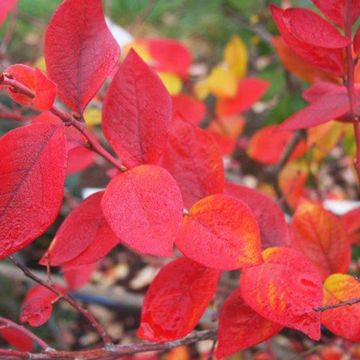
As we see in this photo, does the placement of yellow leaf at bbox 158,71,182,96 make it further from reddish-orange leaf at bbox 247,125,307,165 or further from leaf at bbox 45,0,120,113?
leaf at bbox 45,0,120,113

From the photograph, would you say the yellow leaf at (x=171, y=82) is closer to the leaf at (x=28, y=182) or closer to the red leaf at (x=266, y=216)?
the red leaf at (x=266, y=216)

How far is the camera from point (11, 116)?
33.5 inches

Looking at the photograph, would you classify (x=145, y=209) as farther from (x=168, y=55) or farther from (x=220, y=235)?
(x=168, y=55)

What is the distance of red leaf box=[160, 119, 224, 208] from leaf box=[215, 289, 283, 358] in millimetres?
105

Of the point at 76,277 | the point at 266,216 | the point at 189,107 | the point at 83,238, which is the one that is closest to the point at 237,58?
the point at 189,107

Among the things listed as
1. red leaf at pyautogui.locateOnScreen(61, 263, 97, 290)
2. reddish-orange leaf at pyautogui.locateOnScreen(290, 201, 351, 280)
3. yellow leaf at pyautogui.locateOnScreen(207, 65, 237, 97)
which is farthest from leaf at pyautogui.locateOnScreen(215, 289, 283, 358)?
yellow leaf at pyautogui.locateOnScreen(207, 65, 237, 97)

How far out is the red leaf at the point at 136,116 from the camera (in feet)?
1.67

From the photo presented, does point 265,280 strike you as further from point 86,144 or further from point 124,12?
point 124,12

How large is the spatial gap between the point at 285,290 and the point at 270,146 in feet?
2.37

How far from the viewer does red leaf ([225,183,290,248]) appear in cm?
60

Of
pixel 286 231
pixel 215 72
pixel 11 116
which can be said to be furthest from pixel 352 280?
pixel 215 72

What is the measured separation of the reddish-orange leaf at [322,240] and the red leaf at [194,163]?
0.11m

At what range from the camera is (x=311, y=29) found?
51 centimetres

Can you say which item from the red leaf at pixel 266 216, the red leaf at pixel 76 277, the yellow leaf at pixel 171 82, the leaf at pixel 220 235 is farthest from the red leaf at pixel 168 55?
the leaf at pixel 220 235
